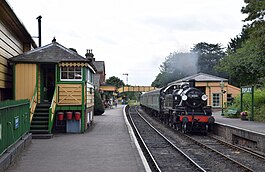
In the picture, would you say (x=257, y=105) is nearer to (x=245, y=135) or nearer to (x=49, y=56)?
(x=245, y=135)

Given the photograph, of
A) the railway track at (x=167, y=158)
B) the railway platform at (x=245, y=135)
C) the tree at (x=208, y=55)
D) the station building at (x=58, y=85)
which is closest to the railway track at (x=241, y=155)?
the railway platform at (x=245, y=135)

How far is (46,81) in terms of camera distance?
1859 cm

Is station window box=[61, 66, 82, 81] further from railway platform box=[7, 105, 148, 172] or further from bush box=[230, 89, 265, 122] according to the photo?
bush box=[230, 89, 265, 122]

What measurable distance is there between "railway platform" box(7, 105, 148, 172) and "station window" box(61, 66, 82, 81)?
3.18 metres

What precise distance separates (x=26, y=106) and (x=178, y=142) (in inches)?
270

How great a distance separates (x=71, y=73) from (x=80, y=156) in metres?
6.92

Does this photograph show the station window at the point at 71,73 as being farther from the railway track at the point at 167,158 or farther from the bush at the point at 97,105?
the bush at the point at 97,105

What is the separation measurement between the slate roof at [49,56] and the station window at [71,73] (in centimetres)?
43

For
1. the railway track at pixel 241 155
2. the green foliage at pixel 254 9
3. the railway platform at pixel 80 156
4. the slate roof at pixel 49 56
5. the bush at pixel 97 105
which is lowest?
the railway track at pixel 241 155

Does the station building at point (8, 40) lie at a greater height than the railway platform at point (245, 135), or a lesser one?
greater

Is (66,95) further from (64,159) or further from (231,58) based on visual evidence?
(231,58)

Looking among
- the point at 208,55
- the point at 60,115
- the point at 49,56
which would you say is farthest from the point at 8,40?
the point at 208,55

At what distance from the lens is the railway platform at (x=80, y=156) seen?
8.83 metres

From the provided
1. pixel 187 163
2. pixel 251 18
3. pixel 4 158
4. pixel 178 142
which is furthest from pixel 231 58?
Answer: pixel 4 158
